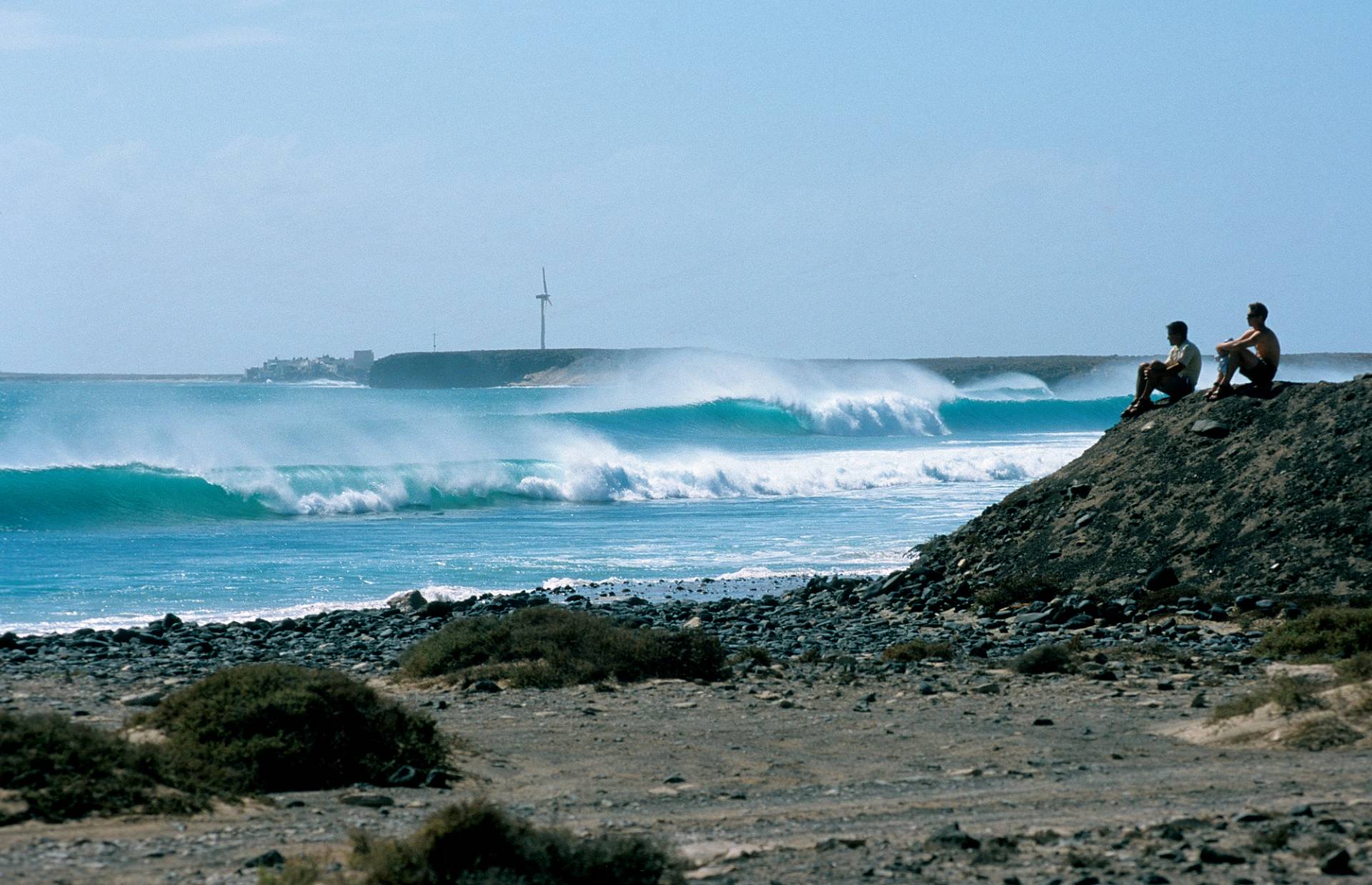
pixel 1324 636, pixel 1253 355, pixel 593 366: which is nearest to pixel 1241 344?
pixel 1253 355

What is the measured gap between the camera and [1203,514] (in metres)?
16.6

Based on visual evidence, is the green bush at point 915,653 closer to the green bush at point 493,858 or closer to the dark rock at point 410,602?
the dark rock at point 410,602

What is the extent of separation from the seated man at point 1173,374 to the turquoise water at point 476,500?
193 inches

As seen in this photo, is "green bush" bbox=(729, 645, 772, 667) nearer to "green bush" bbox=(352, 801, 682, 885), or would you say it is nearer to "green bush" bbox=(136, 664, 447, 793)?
"green bush" bbox=(136, 664, 447, 793)

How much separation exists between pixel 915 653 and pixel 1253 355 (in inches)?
313

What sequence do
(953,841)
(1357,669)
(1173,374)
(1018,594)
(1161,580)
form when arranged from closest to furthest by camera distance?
(953,841) → (1357,669) → (1161,580) → (1018,594) → (1173,374)

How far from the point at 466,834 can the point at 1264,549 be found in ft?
40.0

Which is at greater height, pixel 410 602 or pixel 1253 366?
pixel 1253 366

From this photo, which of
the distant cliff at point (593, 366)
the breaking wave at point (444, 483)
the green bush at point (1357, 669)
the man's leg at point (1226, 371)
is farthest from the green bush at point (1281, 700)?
the distant cliff at point (593, 366)

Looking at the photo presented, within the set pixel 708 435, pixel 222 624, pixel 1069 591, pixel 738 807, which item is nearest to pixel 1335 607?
pixel 1069 591

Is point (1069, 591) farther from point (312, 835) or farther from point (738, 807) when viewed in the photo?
point (312, 835)

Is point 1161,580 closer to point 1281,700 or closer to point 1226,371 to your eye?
point 1226,371

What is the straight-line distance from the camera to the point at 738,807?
748 cm

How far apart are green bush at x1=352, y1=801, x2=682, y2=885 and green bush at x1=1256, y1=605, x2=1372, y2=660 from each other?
797 centimetres
